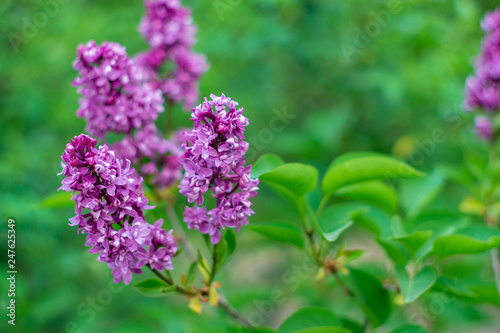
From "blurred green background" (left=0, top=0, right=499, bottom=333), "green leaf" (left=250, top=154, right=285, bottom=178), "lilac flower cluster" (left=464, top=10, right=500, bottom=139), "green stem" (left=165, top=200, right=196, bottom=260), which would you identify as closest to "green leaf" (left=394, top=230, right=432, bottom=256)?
"green leaf" (left=250, top=154, right=285, bottom=178)

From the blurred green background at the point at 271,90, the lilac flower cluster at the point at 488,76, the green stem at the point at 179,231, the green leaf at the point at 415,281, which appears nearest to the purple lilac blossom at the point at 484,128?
the lilac flower cluster at the point at 488,76

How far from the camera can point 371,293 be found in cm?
111

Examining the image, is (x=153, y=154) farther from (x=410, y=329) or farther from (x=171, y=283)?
(x=410, y=329)

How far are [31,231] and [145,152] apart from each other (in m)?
1.17

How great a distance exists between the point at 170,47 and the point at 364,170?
715 millimetres

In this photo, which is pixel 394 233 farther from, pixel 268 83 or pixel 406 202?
pixel 268 83

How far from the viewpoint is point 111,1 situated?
10.9ft

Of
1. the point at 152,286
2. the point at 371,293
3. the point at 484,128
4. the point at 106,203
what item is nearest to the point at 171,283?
the point at 152,286

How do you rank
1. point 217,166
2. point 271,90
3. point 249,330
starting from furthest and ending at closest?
point 271,90
point 249,330
point 217,166

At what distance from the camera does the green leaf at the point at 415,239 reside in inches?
39.1

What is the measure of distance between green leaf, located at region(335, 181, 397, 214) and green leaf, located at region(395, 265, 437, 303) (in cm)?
21

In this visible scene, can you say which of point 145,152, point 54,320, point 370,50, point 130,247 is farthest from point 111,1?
point 130,247

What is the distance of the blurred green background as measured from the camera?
224 cm

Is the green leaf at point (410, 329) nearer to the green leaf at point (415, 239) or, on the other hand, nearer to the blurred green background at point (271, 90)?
the green leaf at point (415, 239)
